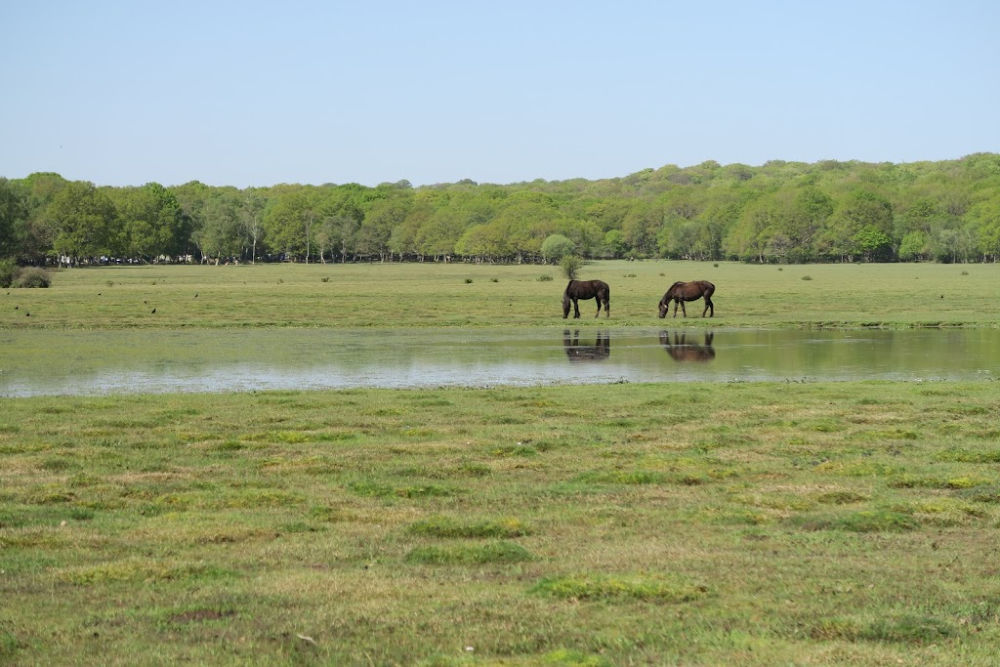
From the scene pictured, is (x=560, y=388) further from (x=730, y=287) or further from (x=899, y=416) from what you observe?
(x=730, y=287)

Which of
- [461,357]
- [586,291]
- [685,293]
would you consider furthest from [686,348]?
[586,291]

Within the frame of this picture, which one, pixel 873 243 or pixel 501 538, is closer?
pixel 501 538

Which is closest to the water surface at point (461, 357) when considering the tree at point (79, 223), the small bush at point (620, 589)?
the small bush at point (620, 589)

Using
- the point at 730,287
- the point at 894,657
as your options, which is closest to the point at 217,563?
the point at 894,657

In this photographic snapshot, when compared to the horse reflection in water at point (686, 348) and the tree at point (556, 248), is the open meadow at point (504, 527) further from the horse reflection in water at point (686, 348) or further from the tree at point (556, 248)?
the tree at point (556, 248)

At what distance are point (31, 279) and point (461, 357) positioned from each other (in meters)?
56.4

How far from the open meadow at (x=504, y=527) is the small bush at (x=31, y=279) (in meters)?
61.1

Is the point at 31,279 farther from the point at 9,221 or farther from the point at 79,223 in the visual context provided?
the point at 79,223

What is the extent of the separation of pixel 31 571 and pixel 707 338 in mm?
31700

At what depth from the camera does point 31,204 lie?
498 ft

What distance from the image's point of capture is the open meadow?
7.66 m

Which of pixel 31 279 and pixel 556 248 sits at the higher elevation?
pixel 556 248

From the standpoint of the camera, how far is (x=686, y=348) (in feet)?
116

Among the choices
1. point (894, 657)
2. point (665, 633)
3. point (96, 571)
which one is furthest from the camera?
point (96, 571)
